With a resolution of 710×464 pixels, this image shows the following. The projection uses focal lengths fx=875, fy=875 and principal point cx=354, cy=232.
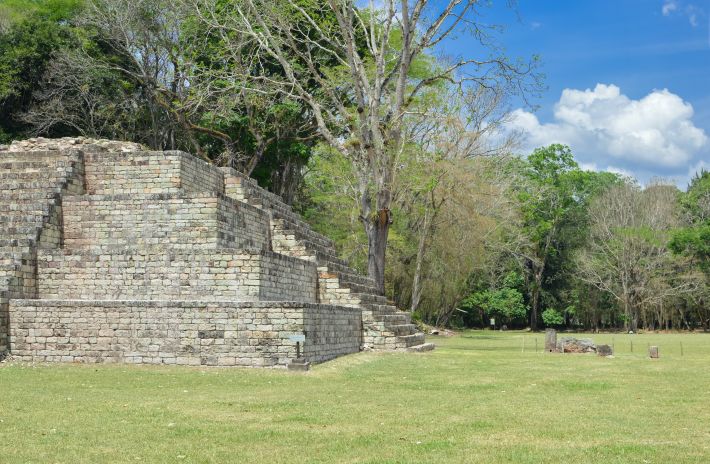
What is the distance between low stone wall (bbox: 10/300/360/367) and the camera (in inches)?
602

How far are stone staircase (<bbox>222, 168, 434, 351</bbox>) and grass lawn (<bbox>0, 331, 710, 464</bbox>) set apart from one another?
3.90m

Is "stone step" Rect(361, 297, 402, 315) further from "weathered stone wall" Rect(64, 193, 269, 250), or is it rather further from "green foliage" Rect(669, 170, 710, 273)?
"green foliage" Rect(669, 170, 710, 273)

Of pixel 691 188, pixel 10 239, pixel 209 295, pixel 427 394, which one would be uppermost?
pixel 691 188

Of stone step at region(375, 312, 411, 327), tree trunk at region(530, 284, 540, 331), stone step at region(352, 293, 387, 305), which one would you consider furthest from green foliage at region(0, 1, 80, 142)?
tree trunk at region(530, 284, 540, 331)

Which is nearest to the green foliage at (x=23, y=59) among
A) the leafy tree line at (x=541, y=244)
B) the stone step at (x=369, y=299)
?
the leafy tree line at (x=541, y=244)

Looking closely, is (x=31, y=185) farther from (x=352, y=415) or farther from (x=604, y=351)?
(x=604, y=351)

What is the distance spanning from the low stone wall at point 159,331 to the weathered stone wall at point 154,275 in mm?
1613

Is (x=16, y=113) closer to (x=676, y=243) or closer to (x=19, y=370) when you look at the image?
(x=19, y=370)

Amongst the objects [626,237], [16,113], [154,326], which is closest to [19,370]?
[154,326]

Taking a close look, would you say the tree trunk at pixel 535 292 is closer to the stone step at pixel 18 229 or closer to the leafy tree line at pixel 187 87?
the leafy tree line at pixel 187 87

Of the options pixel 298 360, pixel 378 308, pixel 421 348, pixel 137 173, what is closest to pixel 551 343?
pixel 421 348

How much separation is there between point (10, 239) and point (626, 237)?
39987 mm

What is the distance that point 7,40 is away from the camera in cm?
3506

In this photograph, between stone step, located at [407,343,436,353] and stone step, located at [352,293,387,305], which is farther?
stone step, located at [352,293,387,305]
